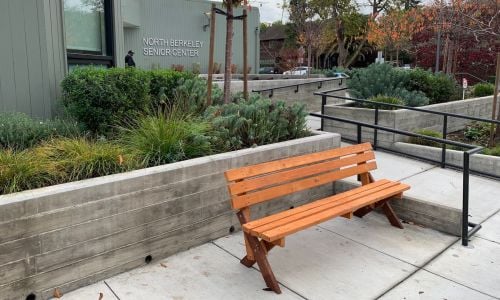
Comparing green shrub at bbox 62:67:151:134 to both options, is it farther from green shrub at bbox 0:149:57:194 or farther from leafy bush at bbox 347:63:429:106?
leafy bush at bbox 347:63:429:106

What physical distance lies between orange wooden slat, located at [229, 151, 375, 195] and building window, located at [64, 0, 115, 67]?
163 inches

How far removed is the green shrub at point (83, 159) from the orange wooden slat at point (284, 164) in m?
1.07

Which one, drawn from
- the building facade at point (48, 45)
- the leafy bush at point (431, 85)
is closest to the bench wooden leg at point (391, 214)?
the building facade at point (48, 45)

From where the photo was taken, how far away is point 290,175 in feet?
13.6

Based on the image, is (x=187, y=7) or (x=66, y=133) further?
(x=187, y=7)

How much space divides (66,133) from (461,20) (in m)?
13.1

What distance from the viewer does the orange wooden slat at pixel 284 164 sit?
11.9 feet

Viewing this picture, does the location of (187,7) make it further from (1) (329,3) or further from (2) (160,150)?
(2) (160,150)

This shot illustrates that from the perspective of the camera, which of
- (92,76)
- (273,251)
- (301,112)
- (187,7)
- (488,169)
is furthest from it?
(187,7)

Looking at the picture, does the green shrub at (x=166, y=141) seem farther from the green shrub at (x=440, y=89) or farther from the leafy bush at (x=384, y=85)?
the green shrub at (x=440, y=89)

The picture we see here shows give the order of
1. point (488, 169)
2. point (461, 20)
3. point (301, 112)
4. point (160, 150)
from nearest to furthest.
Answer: point (160, 150)
point (301, 112)
point (488, 169)
point (461, 20)

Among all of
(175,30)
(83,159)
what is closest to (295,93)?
(83,159)

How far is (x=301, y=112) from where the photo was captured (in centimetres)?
585

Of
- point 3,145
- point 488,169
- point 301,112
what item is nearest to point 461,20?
point 488,169
